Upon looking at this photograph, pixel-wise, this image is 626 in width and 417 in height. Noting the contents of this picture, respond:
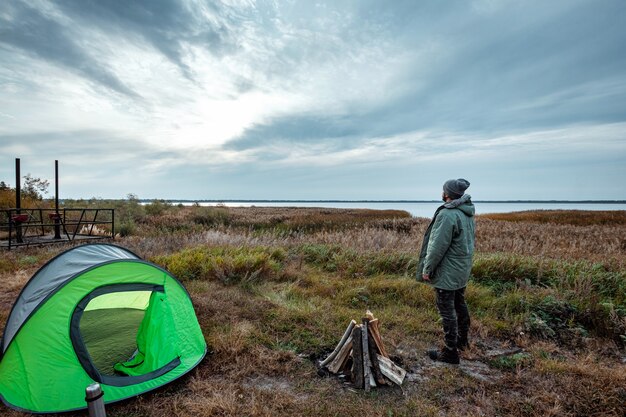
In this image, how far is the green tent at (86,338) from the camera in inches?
137

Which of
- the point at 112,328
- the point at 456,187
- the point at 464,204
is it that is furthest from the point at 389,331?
the point at 112,328

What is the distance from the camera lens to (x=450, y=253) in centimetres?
419

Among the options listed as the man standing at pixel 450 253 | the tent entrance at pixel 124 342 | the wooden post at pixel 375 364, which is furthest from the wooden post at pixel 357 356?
the tent entrance at pixel 124 342

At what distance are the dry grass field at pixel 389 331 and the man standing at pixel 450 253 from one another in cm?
56

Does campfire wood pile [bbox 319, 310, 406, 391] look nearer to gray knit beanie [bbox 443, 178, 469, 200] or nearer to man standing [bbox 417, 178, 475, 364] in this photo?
man standing [bbox 417, 178, 475, 364]

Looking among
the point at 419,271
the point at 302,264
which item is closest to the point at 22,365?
the point at 419,271

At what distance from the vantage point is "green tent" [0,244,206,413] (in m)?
3.49

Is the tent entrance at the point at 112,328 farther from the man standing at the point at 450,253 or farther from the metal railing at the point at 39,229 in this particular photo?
the metal railing at the point at 39,229

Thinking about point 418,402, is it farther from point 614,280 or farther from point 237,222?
point 237,222

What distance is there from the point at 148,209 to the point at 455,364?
29.7m

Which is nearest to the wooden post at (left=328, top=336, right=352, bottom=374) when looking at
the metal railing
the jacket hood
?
the jacket hood

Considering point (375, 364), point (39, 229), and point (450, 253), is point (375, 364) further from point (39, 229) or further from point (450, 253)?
point (39, 229)

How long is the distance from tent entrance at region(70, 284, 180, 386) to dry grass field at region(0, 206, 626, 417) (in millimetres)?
325

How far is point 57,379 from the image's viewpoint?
348cm
